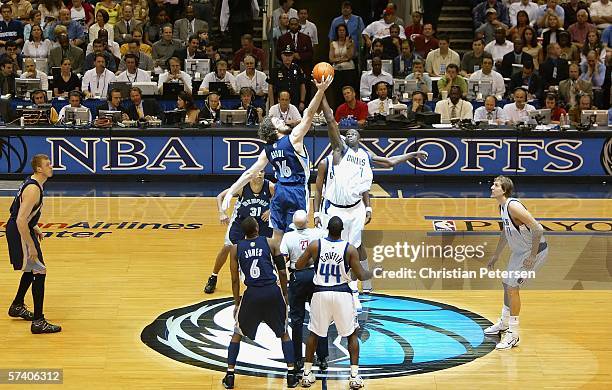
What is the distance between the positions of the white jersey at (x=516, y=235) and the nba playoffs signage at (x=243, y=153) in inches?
388

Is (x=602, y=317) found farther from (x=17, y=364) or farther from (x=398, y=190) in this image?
(x=398, y=190)

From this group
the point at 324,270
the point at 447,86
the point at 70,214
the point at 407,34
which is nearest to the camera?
the point at 324,270

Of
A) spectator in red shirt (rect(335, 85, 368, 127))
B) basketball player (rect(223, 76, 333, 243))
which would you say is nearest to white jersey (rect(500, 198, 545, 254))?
basketball player (rect(223, 76, 333, 243))

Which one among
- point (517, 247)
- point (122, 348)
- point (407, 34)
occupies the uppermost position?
point (407, 34)

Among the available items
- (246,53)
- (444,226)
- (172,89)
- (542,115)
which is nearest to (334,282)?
(444,226)

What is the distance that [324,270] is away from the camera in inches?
404

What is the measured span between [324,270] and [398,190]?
1110 centimetres

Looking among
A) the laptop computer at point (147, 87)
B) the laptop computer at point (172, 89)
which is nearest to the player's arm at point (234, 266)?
the laptop computer at point (147, 87)

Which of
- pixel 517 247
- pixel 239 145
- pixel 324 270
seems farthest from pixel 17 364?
pixel 239 145

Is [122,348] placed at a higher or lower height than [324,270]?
lower

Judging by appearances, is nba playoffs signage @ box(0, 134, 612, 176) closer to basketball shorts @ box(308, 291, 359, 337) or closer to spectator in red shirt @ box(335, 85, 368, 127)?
spectator in red shirt @ box(335, 85, 368, 127)

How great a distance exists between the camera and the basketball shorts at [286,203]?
12453 millimetres

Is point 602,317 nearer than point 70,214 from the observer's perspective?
Yes

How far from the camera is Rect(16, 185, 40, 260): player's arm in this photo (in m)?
11.9
